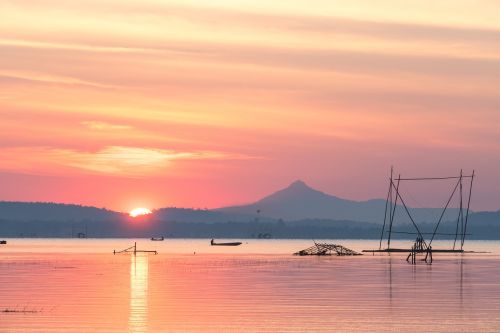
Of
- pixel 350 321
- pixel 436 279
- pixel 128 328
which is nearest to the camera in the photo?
pixel 128 328

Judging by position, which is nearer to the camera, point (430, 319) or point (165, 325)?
point (165, 325)

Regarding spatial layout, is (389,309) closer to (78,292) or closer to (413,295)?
(413,295)

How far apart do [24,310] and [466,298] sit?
27.9 meters

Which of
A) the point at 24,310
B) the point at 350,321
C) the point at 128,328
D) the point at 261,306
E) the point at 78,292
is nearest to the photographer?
the point at 128,328

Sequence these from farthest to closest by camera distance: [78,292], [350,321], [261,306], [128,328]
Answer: [78,292], [261,306], [350,321], [128,328]

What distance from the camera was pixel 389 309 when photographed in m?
60.6

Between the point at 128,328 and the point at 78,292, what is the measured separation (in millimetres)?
25930

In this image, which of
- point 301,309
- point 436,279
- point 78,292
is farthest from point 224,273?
point 301,309

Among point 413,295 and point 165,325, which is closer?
point 165,325

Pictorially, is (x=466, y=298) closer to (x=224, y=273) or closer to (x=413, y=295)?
(x=413, y=295)

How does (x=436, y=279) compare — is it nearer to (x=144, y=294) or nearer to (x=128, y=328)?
(x=144, y=294)

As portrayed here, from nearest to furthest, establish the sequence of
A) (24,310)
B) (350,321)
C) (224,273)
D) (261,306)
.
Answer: (350,321), (24,310), (261,306), (224,273)

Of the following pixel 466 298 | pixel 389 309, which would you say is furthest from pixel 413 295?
pixel 389 309

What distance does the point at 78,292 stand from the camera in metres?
74.6
